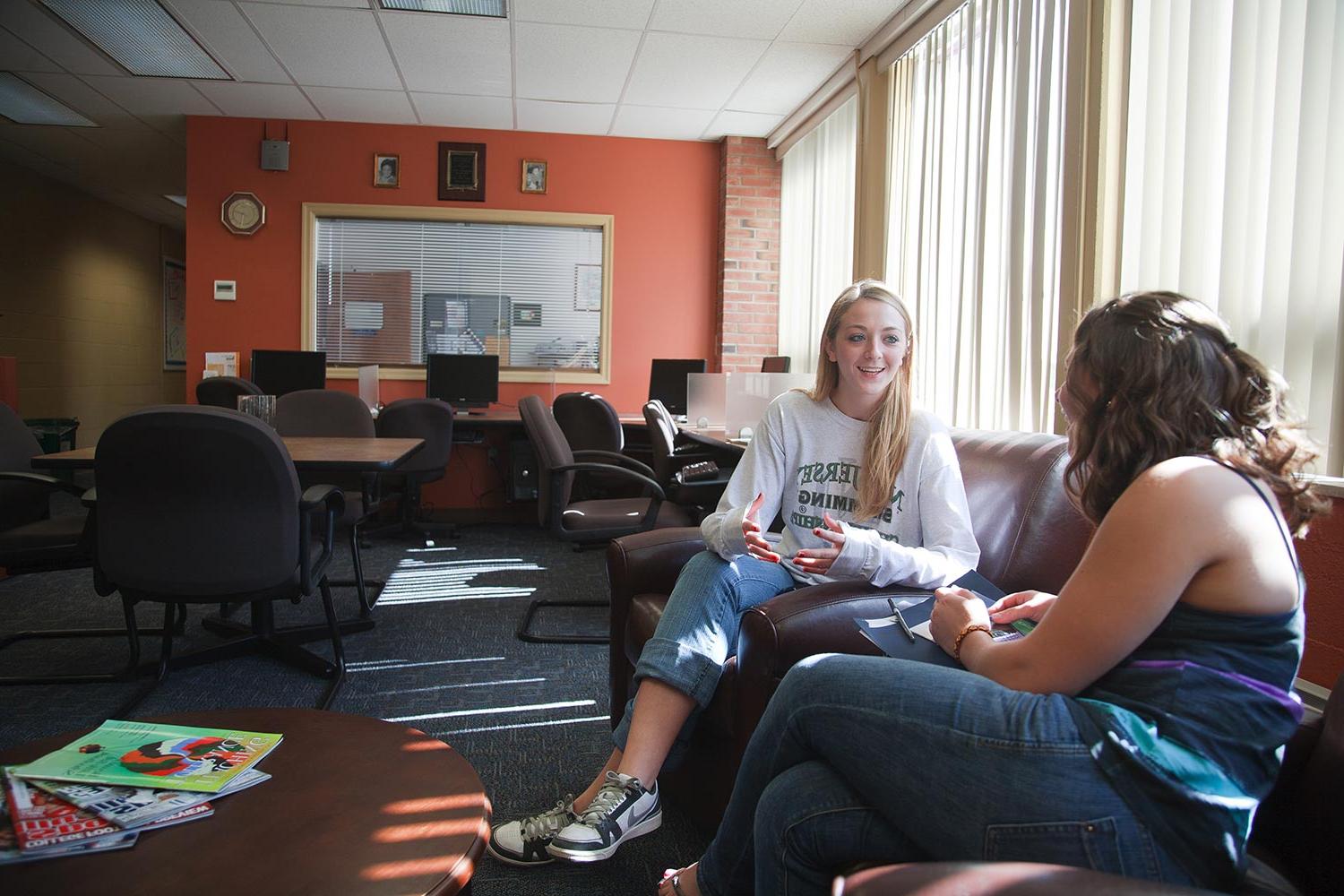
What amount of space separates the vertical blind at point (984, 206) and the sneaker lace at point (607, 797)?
1.95 m

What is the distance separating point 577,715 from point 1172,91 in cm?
243

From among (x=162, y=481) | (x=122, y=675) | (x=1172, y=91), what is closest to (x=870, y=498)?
(x=1172, y=91)

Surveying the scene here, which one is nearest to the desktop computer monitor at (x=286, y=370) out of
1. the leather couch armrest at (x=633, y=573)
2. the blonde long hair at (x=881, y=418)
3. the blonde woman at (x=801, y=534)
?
the leather couch armrest at (x=633, y=573)

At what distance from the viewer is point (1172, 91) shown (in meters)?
2.30

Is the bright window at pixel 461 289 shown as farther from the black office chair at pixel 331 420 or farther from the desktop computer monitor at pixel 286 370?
the black office chair at pixel 331 420

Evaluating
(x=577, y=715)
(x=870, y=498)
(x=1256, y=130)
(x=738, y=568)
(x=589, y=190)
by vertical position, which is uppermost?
(x=589, y=190)

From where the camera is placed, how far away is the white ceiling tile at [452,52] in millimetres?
4355

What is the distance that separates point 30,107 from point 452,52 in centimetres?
326

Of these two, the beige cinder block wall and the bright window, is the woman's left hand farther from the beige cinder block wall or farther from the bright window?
the beige cinder block wall

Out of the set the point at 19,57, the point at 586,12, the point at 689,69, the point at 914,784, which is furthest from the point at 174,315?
the point at 914,784

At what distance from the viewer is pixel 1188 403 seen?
1055mm

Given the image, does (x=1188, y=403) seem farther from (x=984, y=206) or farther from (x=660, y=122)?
(x=660, y=122)

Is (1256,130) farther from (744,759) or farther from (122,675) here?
(122,675)

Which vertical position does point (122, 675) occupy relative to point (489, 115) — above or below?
below
